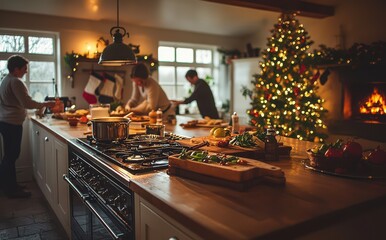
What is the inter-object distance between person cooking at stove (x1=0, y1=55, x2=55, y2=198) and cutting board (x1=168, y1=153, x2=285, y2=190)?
9.45ft

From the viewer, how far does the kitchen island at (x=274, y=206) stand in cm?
93

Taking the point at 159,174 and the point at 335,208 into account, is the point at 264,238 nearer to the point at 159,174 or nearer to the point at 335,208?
the point at 335,208

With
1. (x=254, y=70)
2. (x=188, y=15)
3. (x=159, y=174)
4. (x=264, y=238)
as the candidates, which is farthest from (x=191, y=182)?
(x=254, y=70)

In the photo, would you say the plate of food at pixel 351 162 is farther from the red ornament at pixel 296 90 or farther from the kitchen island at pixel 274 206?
the red ornament at pixel 296 90

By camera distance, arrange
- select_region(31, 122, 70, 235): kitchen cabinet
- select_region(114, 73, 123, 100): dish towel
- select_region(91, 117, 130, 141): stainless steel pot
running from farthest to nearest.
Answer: select_region(114, 73, 123, 100): dish towel
select_region(31, 122, 70, 235): kitchen cabinet
select_region(91, 117, 130, 141): stainless steel pot

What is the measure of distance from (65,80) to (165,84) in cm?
197

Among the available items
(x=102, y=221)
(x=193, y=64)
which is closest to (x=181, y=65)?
(x=193, y=64)

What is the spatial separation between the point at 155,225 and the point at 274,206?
0.42 metres

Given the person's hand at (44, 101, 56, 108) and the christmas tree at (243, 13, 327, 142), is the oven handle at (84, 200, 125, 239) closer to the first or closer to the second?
the person's hand at (44, 101, 56, 108)

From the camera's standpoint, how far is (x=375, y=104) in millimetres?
4621

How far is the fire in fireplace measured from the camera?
14.9 ft

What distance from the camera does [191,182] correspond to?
133cm

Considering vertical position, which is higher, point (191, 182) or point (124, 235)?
point (191, 182)

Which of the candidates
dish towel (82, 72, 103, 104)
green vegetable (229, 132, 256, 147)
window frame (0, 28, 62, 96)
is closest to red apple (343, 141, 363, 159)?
green vegetable (229, 132, 256, 147)
